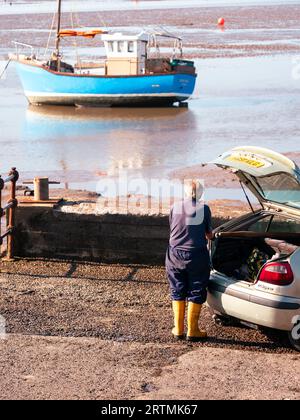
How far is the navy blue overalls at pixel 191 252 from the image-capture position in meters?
8.38

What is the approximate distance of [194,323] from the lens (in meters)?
8.45

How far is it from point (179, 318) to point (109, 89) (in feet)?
76.1

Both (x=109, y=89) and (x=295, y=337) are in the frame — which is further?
(x=109, y=89)

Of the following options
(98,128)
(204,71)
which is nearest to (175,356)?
(98,128)

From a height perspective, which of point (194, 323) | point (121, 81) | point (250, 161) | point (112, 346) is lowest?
point (112, 346)

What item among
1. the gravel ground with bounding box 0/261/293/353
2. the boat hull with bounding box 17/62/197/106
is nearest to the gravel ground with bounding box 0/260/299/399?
the gravel ground with bounding box 0/261/293/353

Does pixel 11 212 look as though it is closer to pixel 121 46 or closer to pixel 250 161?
pixel 250 161

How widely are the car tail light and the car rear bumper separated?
13cm

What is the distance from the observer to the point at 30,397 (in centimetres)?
716

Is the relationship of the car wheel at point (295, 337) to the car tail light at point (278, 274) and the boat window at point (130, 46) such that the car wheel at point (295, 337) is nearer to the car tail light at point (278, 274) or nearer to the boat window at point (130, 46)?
the car tail light at point (278, 274)

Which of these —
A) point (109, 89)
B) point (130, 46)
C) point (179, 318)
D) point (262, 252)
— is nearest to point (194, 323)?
point (179, 318)

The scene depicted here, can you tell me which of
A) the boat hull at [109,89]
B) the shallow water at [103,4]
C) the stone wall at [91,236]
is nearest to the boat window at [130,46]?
the boat hull at [109,89]

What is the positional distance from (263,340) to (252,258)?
0.76m

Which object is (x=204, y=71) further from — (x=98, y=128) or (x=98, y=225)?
(x=98, y=225)
